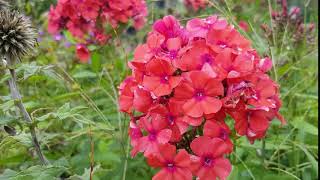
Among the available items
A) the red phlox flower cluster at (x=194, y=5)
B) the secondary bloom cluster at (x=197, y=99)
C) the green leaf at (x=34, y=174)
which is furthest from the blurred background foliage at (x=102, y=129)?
the red phlox flower cluster at (x=194, y=5)

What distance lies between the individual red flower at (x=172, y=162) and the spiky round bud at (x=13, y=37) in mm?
570

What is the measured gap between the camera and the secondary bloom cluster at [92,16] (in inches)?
111

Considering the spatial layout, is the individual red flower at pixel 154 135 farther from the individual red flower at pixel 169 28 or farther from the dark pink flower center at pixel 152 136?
the individual red flower at pixel 169 28

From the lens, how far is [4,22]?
1.73 m

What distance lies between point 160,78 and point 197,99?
114 mm

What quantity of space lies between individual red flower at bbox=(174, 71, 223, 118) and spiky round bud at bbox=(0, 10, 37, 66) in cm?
58

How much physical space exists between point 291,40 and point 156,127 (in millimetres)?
1521

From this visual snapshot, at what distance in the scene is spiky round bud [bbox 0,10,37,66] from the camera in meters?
1.72

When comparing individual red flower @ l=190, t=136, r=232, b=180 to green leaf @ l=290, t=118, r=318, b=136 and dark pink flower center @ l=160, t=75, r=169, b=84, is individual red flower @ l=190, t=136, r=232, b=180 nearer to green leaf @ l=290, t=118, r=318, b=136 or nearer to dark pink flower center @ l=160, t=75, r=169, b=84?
dark pink flower center @ l=160, t=75, r=169, b=84

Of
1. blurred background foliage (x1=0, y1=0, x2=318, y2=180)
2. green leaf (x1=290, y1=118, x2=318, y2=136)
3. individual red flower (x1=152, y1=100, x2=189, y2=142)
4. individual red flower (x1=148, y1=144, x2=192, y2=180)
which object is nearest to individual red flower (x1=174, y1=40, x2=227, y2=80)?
individual red flower (x1=152, y1=100, x2=189, y2=142)

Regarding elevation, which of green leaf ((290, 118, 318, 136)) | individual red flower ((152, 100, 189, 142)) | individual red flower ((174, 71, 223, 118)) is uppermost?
individual red flower ((174, 71, 223, 118))

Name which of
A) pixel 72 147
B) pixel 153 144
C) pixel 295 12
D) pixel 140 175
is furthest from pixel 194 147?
pixel 295 12

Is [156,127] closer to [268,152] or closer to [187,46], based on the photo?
[187,46]

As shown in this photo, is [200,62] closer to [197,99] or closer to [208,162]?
[197,99]
